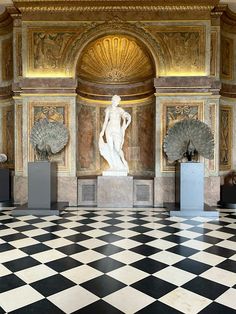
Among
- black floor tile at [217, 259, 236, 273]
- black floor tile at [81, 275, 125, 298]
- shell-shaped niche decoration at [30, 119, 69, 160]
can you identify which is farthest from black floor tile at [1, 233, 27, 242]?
black floor tile at [217, 259, 236, 273]

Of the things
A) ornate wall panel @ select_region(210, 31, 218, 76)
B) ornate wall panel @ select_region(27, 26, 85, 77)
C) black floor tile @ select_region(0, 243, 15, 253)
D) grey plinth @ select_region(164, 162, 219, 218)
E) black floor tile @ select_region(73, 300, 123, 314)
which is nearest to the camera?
black floor tile @ select_region(73, 300, 123, 314)

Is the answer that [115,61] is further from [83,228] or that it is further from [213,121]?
[83,228]

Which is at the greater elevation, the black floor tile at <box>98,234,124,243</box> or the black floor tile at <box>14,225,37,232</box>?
the black floor tile at <box>14,225,37,232</box>

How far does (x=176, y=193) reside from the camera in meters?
6.98

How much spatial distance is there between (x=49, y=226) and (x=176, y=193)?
325 centimetres

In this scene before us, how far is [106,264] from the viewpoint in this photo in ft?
11.2

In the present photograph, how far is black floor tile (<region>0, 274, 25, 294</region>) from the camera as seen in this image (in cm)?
284

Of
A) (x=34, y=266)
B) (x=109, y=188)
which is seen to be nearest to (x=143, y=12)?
(x=109, y=188)

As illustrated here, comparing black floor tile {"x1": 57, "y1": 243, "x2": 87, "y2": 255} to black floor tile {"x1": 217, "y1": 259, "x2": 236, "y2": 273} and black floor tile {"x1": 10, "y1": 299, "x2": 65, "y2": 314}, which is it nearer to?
black floor tile {"x1": 10, "y1": 299, "x2": 65, "y2": 314}

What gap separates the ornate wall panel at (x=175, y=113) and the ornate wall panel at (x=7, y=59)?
15.0 ft

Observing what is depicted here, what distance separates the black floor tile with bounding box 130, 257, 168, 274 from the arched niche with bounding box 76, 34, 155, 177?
4.69 meters

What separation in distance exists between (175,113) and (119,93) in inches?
90.0

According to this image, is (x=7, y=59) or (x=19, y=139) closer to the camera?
(x=19, y=139)

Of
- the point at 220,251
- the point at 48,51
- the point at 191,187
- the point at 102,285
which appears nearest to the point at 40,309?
the point at 102,285
